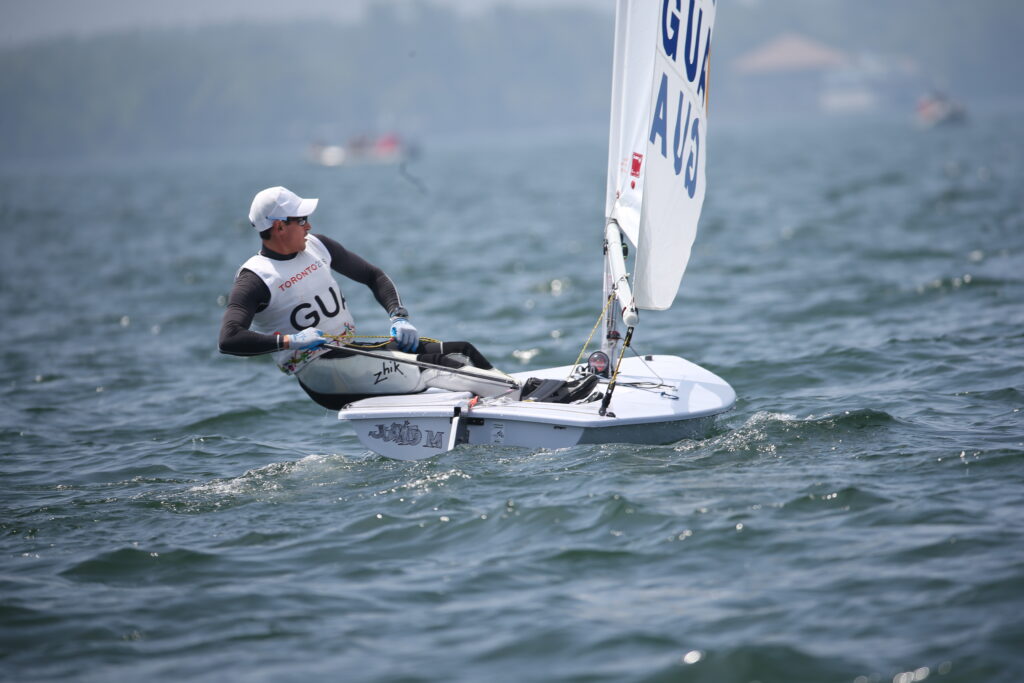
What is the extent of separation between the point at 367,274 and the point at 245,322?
0.99m

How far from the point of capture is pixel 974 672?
3.84 metres

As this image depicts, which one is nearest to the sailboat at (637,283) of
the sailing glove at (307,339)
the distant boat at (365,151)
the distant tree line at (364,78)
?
the sailing glove at (307,339)

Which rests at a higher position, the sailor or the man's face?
the man's face

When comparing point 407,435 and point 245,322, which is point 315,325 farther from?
point 407,435

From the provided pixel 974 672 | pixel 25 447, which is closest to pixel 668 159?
pixel 974 672

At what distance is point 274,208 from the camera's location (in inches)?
239

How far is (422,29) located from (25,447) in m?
141

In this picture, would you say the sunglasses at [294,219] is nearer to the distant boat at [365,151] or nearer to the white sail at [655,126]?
the white sail at [655,126]

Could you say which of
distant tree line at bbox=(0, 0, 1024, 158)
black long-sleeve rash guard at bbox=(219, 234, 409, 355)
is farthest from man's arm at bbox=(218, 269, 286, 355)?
distant tree line at bbox=(0, 0, 1024, 158)

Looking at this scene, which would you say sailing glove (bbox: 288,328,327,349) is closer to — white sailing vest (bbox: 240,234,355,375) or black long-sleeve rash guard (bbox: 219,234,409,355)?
black long-sleeve rash guard (bbox: 219,234,409,355)

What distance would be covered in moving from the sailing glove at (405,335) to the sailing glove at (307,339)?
0.43m

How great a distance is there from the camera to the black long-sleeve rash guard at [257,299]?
5.75 meters

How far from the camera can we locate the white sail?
6441 mm

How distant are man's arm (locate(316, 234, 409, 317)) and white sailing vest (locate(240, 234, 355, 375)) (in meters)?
0.11
